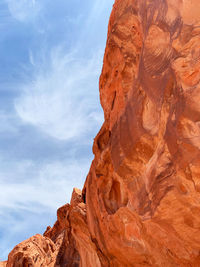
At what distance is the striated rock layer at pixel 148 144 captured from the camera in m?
5.62

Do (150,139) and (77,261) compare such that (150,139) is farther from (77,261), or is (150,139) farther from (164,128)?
(77,261)

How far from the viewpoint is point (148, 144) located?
685 cm

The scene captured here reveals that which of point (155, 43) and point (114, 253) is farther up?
point (155, 43)

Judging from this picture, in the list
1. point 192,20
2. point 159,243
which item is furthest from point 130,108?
point 159,243

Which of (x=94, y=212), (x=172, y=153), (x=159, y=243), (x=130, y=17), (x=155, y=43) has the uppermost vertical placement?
(x=130, y=17)

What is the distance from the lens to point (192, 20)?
620cm

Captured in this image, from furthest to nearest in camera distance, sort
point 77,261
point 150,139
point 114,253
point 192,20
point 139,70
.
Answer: point 77,261 → point 114,253 → point 139,70 → point 150,139 → point 192,20

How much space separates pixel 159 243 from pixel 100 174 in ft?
11.1

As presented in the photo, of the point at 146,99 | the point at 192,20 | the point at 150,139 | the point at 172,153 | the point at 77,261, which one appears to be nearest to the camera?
the point at 172,153

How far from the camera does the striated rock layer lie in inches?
221

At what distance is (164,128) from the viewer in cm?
620

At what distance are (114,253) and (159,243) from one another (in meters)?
2.51

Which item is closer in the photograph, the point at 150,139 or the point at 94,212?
the point at 150,139

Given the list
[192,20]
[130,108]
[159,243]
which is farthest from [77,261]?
[192,20]
